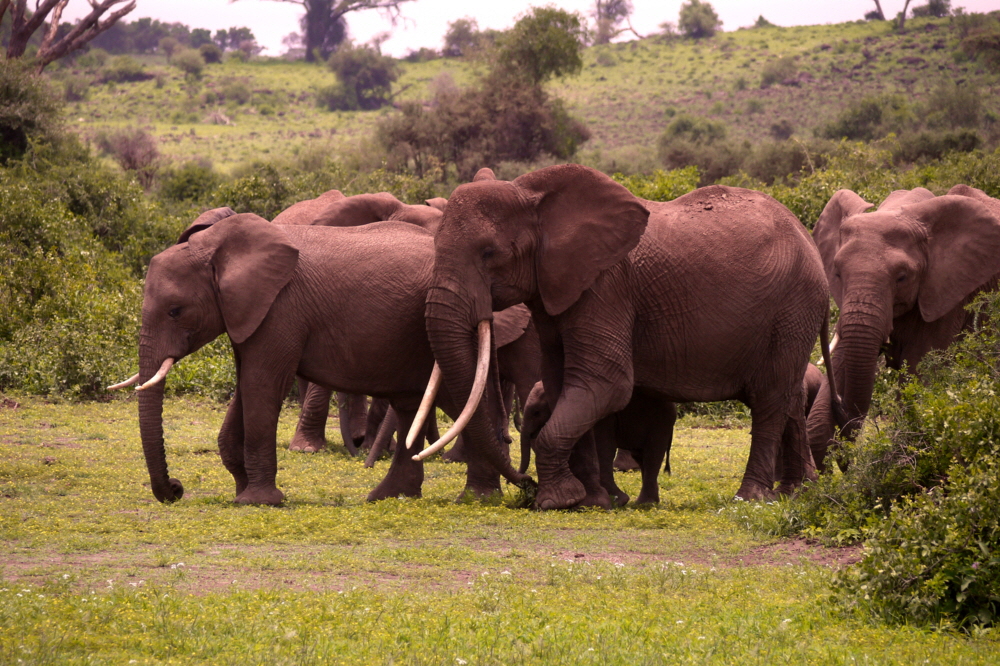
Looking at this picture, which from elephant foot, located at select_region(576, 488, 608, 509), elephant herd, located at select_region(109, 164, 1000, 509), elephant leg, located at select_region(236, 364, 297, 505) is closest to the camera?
elephant herd, located at select_region(109, 164, 1000, 509)

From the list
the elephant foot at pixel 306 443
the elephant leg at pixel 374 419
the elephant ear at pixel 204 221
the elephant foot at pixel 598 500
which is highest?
the elephant ear at pixel 204 221

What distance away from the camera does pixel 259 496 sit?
971 centimetres

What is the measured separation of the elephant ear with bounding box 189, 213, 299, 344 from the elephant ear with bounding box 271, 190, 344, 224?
142 inches

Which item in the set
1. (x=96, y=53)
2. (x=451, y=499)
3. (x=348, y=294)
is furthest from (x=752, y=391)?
(x=96, y=53)

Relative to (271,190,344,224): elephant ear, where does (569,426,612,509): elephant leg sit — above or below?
below

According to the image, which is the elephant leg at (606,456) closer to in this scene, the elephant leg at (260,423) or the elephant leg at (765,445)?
the elephant leg at (765,445)

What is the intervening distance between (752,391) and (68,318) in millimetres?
11386

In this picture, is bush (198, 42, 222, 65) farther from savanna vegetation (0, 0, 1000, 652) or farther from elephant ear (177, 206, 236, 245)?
elephant ear (177, 206, 236, 245)

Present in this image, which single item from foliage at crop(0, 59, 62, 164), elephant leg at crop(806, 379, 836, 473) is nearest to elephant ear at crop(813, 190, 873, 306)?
elephant leg at crop(806, 379, 836, 473)

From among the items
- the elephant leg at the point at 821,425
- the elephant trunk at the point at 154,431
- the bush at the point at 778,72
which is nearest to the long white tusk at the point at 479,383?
the elephant trunk at the point at 154,431

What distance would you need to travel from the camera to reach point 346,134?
197 feet

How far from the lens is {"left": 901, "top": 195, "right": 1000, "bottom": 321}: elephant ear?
36.2 ft

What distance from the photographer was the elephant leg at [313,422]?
13469 mm

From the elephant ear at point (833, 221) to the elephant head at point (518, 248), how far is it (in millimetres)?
3539
